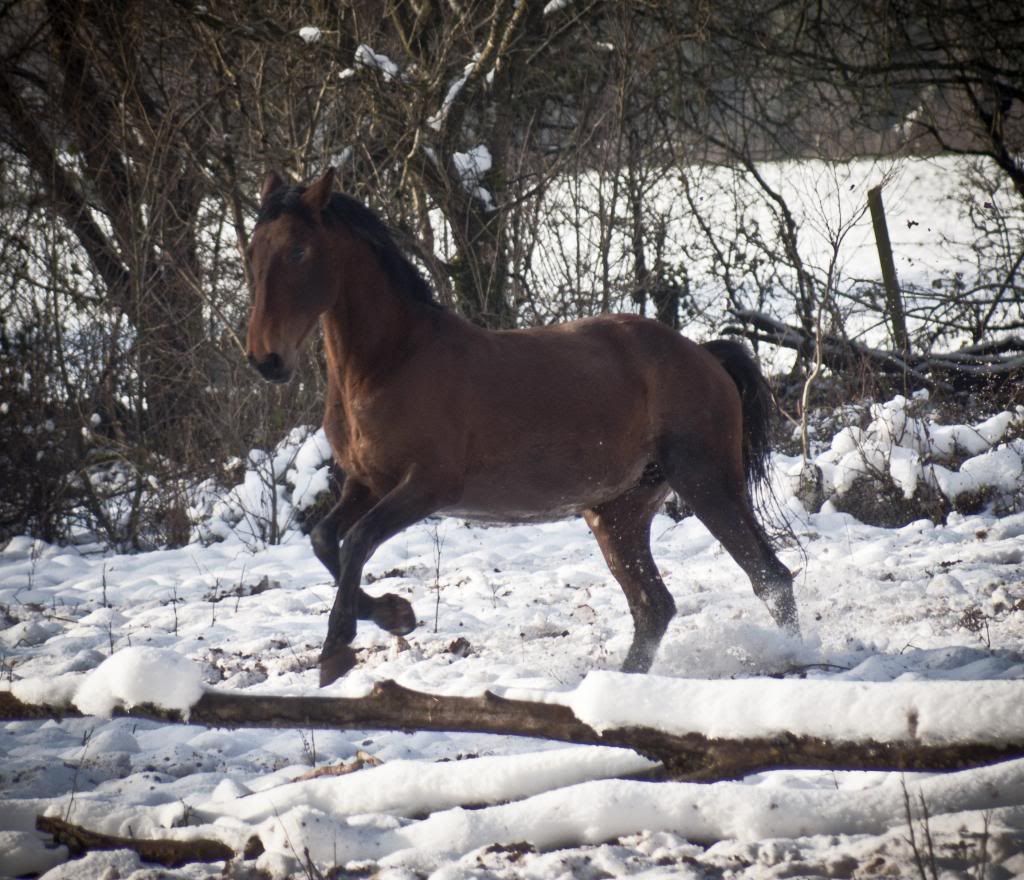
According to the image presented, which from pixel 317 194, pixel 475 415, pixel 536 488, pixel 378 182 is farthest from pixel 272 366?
pixel 378 182

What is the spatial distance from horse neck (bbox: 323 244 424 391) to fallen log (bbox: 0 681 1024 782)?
186 centimetres

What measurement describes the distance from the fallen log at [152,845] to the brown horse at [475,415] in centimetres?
143

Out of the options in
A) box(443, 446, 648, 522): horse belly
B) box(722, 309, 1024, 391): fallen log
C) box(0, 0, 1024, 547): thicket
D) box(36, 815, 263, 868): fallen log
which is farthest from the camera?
box(722, 309, 1024, 391): fallen log

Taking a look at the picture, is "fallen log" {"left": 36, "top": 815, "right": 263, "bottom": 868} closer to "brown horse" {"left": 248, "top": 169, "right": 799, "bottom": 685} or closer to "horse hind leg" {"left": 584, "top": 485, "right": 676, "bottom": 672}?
"brown horse" {"left": 248, "top": 169, "right": 799, "bottom": 685}

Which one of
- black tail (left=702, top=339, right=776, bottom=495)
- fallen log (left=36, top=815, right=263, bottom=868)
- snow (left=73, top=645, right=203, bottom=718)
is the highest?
black tail (left=702, top=339, right=776, bottom=495)

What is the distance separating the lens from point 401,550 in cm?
744

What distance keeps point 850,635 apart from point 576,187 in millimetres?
5439

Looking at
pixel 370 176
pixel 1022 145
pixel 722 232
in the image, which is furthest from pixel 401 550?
pixel 1022 145

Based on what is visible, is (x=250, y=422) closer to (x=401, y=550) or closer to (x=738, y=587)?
(x=401, y=550)

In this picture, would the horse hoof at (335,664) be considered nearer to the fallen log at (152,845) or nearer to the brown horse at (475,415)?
the brown horse at (475,415)

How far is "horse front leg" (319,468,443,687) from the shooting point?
3828 mm

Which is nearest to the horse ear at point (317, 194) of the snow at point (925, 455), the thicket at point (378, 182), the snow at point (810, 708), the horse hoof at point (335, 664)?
the horse hoof at point (335, 664)

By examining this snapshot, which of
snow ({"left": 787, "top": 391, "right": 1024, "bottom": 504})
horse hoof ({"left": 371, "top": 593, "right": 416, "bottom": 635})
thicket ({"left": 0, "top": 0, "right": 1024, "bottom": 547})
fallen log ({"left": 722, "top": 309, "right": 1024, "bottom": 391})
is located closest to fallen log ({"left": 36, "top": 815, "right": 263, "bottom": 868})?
horse hoof ({"left": 371, "top": 593, "right": 416, "bottom": 635})

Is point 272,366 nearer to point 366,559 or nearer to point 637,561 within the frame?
point 366,559
